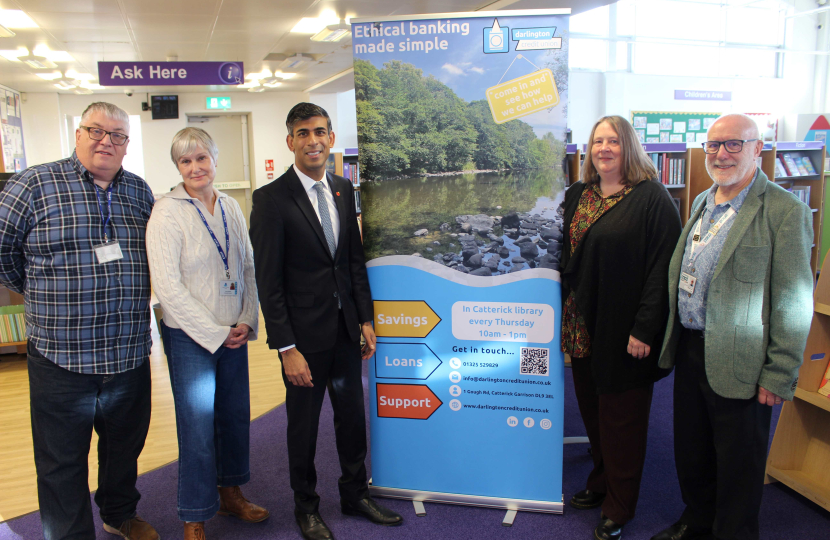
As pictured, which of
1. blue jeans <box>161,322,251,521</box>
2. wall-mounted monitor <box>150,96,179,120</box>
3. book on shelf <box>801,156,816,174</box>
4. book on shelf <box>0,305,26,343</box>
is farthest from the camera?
wall-mounted monitor <box>150,96,179,120</box>

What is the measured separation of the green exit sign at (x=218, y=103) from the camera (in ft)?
37.0

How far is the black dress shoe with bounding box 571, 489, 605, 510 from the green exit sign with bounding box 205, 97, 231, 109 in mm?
11173

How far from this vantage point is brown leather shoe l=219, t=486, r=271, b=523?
241 cm

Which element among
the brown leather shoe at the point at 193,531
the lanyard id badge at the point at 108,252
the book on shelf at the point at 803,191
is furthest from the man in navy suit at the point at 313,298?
the book on shelf at the point at 803,191

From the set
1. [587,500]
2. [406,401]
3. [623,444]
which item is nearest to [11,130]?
[406,401]

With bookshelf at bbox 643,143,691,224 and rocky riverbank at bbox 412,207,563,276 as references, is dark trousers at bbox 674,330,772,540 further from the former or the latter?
bookshelf at bbox 643,143,691,224

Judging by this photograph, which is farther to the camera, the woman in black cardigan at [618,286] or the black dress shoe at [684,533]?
the black dress shoe at [684,533]

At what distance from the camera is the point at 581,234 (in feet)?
7.14

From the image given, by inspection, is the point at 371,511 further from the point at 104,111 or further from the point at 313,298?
the point at 104,111

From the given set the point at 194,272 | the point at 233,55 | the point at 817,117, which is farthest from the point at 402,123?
the point at 817,117

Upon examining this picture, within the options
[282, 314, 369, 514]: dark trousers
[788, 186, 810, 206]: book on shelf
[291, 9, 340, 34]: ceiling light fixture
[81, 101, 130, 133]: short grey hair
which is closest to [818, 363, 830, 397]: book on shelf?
[282, 314, 369, 514]: dark trousers

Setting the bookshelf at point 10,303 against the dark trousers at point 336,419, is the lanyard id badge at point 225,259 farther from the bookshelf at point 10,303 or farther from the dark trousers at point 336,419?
the bookshelf at point 10,303

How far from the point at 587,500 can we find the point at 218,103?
1123cm

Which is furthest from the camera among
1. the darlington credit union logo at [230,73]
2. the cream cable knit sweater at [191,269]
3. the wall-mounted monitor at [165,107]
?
the wall-mounted monitor at [165,107]
